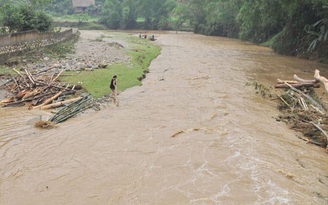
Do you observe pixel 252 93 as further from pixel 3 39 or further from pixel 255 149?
pixel 3 39

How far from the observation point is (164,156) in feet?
34.0

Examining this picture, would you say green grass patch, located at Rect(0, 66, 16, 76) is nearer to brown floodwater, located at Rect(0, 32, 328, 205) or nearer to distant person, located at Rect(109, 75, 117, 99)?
brown floodwater, located at Rect(0, 32, 328, 205)

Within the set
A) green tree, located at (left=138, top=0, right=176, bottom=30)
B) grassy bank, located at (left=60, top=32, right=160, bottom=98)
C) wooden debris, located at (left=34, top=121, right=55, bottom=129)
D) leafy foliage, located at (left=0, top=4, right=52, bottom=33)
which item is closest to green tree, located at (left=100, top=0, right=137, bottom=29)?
green tree, located at (left=138, top=0, right=176, bottom=30)

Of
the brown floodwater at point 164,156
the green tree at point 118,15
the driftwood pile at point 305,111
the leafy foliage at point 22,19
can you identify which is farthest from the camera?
the green tree at point 118,15

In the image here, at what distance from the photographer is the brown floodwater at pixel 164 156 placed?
8.30 m

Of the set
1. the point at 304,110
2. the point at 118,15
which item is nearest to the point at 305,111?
the point at 304,110

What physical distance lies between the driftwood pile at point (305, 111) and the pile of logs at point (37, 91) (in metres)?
9.47

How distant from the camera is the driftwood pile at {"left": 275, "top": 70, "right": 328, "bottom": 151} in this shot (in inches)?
460

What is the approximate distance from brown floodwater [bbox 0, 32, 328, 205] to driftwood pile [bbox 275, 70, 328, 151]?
49 cm

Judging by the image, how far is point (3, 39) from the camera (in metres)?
20.7

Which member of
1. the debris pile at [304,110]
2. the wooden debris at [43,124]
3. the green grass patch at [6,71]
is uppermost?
the debris pile at [304,110]

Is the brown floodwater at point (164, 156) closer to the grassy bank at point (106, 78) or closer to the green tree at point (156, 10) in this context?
the grassy bank at point (106, 78)

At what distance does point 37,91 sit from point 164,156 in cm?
837

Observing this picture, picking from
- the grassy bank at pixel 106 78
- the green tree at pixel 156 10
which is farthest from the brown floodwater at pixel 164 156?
the green tree at pixel 156 10
